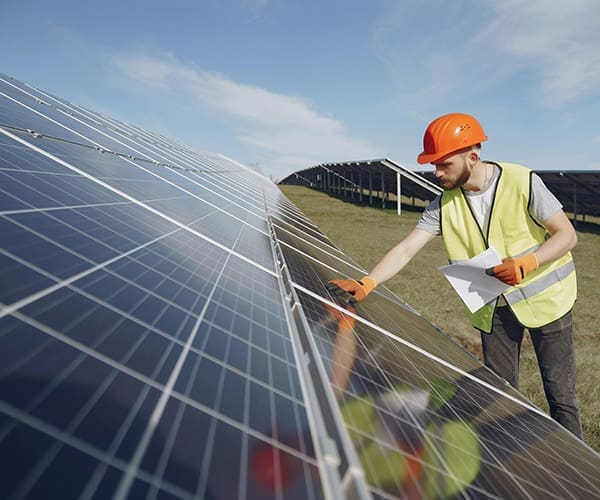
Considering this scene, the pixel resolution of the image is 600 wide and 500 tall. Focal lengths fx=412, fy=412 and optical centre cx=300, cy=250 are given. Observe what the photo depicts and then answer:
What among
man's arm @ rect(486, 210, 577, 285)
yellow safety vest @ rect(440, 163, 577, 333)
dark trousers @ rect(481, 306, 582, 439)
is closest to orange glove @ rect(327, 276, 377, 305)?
yellow safety vest @ rect(440, 163, 577, 333)

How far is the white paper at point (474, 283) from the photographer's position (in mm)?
4051

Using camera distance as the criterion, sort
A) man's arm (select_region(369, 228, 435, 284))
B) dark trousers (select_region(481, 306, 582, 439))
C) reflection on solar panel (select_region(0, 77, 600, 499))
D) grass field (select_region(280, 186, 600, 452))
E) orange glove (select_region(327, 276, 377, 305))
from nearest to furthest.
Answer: reflection on solar panel (select_region(0, 77, 600, 499)) < dark trousers (select_region(481, 306, 582, 439)) < orange glove (select_region(327, 276, 377, 305)) < man's arm (select_region(369, 228, 435, 284)) < grass field (select_region(280, 186, 600, 452))

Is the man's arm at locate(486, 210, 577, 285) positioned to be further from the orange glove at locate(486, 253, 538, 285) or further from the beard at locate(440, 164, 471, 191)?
the beard at locate(440, 164, 471, 191)

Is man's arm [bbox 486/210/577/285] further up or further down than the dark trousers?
further up

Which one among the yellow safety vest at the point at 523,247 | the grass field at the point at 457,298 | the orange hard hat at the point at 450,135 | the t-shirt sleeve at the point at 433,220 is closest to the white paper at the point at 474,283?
the yellow safety vest at the point at 523,247

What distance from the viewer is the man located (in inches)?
145

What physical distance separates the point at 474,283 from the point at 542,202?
1004 millimetres

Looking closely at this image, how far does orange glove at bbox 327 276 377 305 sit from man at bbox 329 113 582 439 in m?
0.07

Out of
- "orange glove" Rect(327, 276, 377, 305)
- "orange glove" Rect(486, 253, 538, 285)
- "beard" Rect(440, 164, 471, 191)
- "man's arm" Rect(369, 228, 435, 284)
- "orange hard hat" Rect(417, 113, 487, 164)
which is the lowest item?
"orange glove" Rect(327, 276, 377, 305)

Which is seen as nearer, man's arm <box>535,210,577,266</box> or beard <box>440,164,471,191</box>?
man's arm <box>535,210,577,266</box>

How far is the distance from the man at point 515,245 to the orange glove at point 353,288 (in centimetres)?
7

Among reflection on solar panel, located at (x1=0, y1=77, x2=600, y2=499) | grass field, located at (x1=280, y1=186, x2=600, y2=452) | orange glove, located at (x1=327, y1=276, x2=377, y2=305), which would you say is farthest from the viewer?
grass field, located at (x1=280, y1=186, x2=600, y2=452)

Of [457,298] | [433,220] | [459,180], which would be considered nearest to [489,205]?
[459,180]

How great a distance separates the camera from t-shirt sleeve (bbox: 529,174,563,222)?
364 cm
